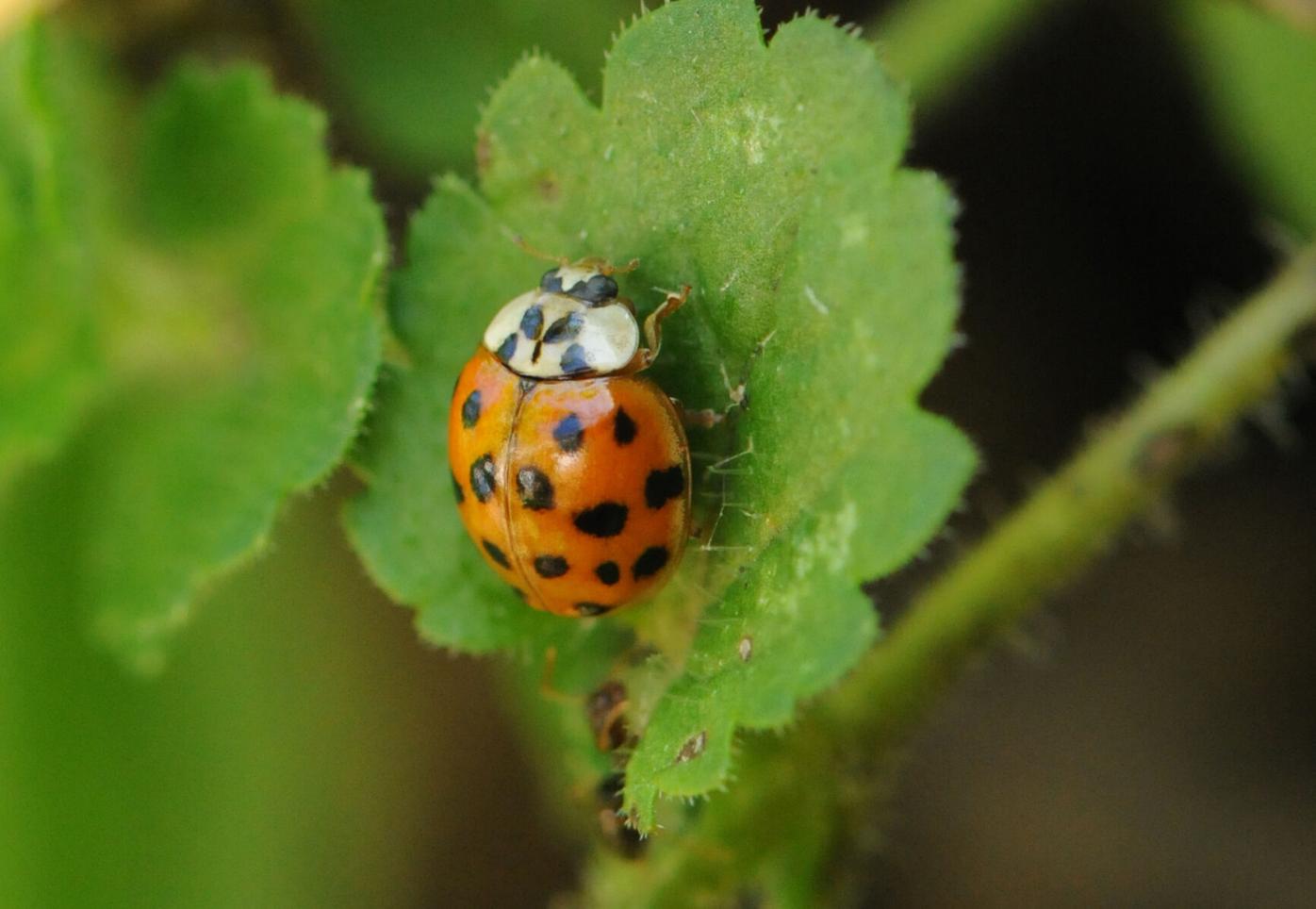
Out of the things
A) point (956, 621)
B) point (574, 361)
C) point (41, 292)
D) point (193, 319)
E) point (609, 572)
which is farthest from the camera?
point (193, 319)

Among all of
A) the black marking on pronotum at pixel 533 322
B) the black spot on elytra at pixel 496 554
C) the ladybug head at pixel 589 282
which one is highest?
→ the ladybug head at pixel 589 282

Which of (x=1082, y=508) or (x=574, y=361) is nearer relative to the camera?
(x=574, y=361)

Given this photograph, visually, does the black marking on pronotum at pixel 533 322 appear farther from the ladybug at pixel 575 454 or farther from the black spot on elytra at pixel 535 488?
the black spot on elytra at pixel 535 488

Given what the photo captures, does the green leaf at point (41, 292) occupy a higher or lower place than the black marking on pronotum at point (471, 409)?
lower

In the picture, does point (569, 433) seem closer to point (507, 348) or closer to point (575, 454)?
point (575, 454)

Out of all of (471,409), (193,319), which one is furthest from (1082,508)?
(193,319)

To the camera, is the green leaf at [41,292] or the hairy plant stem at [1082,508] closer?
the hairy plant stem at [1082,508]

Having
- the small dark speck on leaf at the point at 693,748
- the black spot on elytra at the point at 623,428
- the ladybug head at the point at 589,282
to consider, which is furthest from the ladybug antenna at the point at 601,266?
the small dark speck on leaf at the point at 693,748
